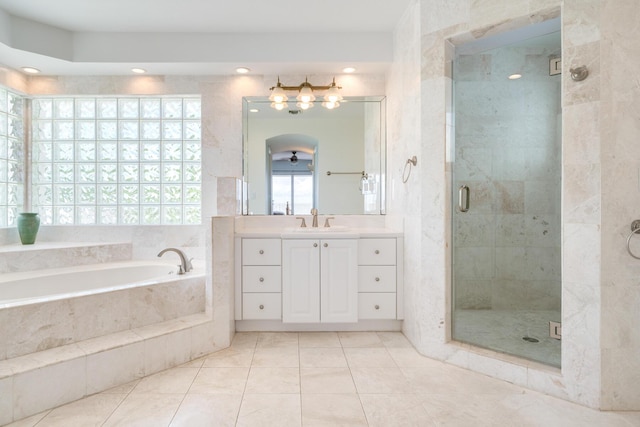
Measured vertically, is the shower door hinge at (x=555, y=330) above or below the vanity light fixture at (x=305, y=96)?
below

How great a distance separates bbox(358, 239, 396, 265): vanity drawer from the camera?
104 inches

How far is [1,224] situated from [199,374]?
2403 mm

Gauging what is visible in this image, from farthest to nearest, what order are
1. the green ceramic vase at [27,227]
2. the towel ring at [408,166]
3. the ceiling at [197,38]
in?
1. the green ceramic vase at [27,227]
2. the ceiling at [197,38]
3. the towel ring at [408,166]

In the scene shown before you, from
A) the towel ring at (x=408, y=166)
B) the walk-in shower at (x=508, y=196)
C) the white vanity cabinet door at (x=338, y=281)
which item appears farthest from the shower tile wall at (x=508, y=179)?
the white vanity cabinet door at (x=338, y=281)

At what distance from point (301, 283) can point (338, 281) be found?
0.28 m

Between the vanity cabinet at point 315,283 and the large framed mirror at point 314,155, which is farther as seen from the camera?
the large framed mirror at point 314,155

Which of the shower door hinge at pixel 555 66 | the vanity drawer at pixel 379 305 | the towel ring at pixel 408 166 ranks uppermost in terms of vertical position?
the shower door hinge at pixel 555 66

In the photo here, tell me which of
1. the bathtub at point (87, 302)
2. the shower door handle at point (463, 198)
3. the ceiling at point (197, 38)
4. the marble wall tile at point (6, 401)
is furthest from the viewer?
the ceiling at point (197, 38)

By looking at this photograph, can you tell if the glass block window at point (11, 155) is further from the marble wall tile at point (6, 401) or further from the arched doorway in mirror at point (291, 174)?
the arched doorway in mirror at point (291, 174)

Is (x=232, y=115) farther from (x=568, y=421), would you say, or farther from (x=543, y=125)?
(x=568, y=421)

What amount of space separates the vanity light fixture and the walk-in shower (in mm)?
1158

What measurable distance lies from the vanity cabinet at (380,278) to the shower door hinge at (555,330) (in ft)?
3.28

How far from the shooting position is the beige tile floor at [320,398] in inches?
61.8

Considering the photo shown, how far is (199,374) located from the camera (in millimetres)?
1993
